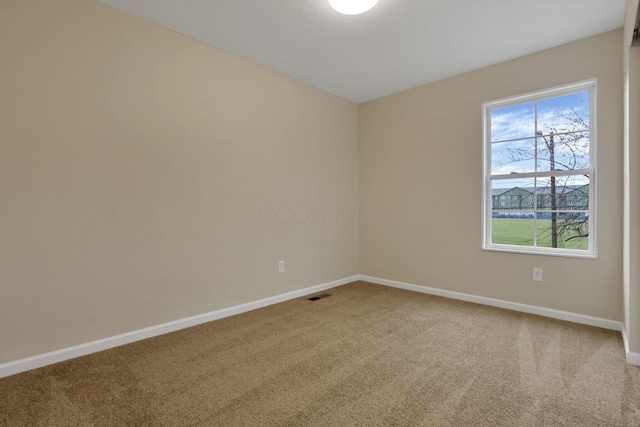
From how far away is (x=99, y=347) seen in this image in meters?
2.30

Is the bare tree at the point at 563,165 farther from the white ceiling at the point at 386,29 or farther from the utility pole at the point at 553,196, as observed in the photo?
the white ceiling at the point at 386,29

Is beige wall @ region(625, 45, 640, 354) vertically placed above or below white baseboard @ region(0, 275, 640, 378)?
above

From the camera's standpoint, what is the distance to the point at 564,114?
302 cm

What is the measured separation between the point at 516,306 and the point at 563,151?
1.62m

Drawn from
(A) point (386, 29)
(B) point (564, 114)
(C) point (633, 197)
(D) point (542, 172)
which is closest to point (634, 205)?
(C) point (633, 197)


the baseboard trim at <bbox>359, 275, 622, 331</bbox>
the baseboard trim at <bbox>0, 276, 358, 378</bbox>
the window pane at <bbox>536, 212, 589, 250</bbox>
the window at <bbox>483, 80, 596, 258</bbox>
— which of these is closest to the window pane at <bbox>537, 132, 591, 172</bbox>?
the window at <bbox>483, 80, 596, 258</bbox>

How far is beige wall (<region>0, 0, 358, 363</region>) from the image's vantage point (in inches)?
80.0

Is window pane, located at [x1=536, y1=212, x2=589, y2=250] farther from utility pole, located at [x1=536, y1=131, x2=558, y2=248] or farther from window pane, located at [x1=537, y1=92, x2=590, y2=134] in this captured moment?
window pane, located at [x1=537, y1=92, x2=590, y2=134]

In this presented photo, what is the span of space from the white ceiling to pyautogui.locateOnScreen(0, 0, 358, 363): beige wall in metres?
0.29

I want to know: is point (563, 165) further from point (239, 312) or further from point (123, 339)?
point (123, 339)

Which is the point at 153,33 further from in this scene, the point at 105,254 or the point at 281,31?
the point at 105,254

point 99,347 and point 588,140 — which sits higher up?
point 588,140

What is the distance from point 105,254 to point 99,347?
27.2 inches

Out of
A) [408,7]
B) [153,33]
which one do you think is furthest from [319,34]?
[153,33]
